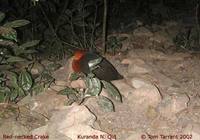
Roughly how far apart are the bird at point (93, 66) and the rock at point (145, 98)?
0.30 metres

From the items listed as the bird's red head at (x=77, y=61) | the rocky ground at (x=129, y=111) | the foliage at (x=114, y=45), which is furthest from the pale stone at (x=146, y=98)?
the foliage at (x=114, y=45)

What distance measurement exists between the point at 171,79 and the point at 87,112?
32.9 inches

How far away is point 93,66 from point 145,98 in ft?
1.44

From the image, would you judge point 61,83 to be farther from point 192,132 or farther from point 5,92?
point 192,132

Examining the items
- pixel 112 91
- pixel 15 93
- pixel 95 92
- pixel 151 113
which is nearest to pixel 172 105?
pixel 151 113

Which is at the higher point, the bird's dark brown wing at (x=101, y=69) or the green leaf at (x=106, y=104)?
the bird's dark brown wing at (x=101, y=69)

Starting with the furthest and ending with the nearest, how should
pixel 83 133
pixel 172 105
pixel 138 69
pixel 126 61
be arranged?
pixel 126 61 → pixel 138 69 → pixel 172 105 → pixel 83 133

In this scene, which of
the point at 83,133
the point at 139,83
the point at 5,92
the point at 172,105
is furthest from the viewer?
the point at 139,83

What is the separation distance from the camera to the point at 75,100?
2.64 m

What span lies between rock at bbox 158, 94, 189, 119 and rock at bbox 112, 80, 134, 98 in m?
0.26

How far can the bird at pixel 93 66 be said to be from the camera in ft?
9.13

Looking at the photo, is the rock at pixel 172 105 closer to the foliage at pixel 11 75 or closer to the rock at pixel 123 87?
the rock at pixel 123 87

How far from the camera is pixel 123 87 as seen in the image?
282 cm

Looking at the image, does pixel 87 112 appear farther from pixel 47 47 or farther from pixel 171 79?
pixel 47 47
